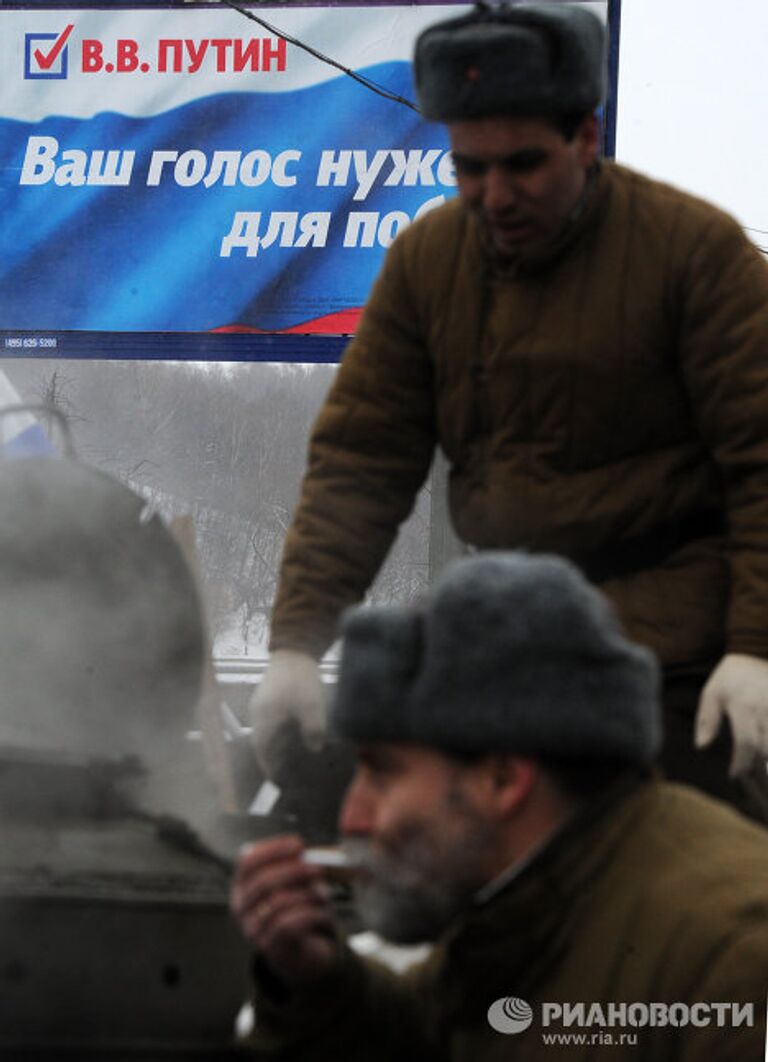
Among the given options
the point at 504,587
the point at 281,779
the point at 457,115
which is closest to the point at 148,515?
the point at 281,779

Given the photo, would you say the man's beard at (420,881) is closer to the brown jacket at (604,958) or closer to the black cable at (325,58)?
the brown jacket at (604,958)

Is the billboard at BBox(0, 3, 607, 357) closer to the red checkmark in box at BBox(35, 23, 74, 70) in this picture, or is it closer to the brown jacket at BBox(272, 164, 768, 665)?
the red checkmark in box at BBox(35, 23, 74, 70)

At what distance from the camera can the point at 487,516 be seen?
1.64 meters

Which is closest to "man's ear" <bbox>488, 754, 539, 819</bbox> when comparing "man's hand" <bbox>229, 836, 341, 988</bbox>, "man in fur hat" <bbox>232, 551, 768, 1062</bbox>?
"man in fur hat" <bbox>232, 551, 768, 1062</bbox>

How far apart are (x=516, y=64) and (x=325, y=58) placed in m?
0.71

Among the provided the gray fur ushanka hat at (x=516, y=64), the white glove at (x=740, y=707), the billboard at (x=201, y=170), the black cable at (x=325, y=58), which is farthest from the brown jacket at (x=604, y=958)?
the black cable at (x=325, y=58)

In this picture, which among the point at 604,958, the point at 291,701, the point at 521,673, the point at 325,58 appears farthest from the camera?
the point at 325,58

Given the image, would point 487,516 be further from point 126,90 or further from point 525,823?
point 126,90

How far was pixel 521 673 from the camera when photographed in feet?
3.81

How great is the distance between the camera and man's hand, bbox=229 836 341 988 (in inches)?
47.9

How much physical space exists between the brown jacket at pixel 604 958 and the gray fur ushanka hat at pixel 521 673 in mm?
74

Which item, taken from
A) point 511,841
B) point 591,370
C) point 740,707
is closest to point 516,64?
point 591,370

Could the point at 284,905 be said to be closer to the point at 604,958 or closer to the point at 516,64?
the point at 604,958

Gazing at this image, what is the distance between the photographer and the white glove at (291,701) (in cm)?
162
